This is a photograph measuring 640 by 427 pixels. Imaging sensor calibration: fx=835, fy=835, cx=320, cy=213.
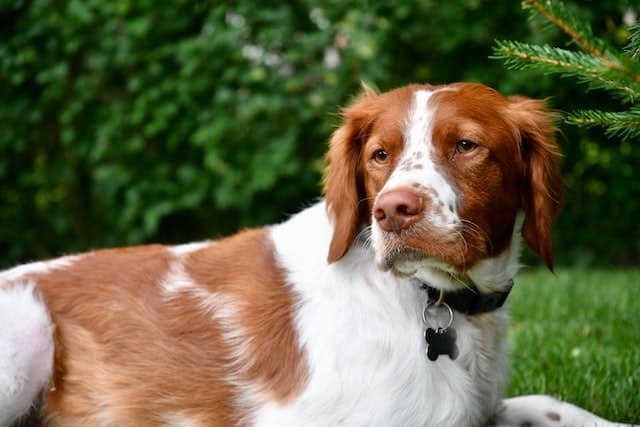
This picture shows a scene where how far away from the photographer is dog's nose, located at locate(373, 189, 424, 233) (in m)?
2.37

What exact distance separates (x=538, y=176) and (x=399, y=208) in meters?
0.60

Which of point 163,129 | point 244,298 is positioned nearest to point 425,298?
point 244,298

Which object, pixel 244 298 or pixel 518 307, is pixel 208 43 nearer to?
pixel 518 307

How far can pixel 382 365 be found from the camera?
8.56ft

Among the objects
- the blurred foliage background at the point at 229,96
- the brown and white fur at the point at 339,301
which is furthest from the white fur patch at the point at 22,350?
the blurred foliage background at the point at 229,96

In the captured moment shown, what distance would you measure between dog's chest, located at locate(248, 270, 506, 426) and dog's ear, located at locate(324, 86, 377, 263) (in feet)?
0.55

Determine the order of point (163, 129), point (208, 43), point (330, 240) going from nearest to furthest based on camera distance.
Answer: point (330, 240)
point (208, 43)
point (163, 129)

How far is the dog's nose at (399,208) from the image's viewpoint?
237 centimetres

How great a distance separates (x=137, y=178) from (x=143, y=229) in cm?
45

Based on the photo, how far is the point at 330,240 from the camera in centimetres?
283

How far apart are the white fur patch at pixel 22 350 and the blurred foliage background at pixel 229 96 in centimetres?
377

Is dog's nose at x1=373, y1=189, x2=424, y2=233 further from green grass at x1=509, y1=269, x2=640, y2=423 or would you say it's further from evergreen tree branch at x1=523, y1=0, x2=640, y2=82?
green grass at x1=509, y1=269, x2=640, y2=423

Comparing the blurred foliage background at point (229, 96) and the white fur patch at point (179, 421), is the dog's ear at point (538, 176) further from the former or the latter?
the blurred foliage background at point (229, 96)

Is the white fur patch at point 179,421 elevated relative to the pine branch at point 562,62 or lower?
lower
